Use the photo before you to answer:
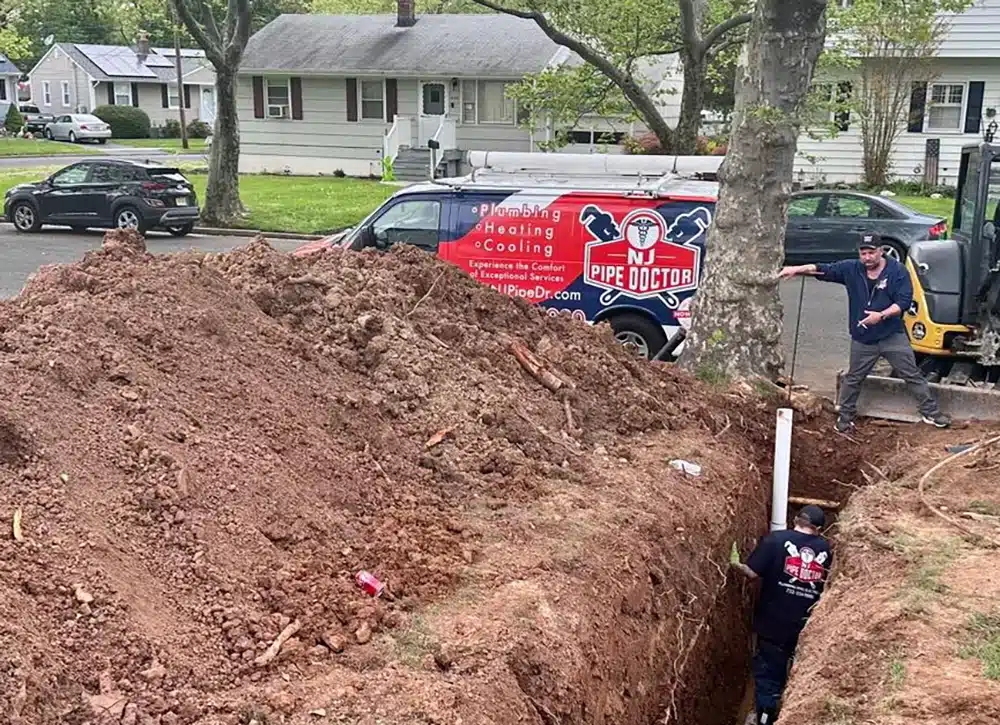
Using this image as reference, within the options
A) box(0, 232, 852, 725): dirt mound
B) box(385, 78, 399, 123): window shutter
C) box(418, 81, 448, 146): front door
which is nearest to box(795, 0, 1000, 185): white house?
box(418, 81, 448, 146): front door

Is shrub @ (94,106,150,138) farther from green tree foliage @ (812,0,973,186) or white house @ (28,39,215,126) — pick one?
green tree foliage @ (812,0,973,186)

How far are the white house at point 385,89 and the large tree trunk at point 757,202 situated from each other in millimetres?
21069

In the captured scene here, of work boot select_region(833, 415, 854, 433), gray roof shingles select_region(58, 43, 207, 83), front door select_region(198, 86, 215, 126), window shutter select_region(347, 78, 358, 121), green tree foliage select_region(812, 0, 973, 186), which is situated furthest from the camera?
gray roof shingles select_region(58, 43, 207, 83)

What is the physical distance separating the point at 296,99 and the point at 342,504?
100 ft

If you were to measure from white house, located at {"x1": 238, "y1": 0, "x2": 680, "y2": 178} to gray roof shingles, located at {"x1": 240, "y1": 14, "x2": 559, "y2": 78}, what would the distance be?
0.03m

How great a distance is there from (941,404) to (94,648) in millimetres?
7965

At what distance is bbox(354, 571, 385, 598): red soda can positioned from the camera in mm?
5633

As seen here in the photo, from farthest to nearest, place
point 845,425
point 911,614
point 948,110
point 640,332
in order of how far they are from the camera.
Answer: point 948,110 → point 640,332 → point 845,425 → point 911,614

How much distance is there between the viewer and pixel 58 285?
7.63 metres

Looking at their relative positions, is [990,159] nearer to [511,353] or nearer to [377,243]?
[511,353]

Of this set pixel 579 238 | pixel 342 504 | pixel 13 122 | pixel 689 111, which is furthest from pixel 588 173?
pixel 13 122

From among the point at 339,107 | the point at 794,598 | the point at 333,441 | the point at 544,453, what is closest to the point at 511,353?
the point at 544,453

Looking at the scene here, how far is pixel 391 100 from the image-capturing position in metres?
33.7

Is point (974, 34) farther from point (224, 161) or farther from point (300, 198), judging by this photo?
point (224, 161)
